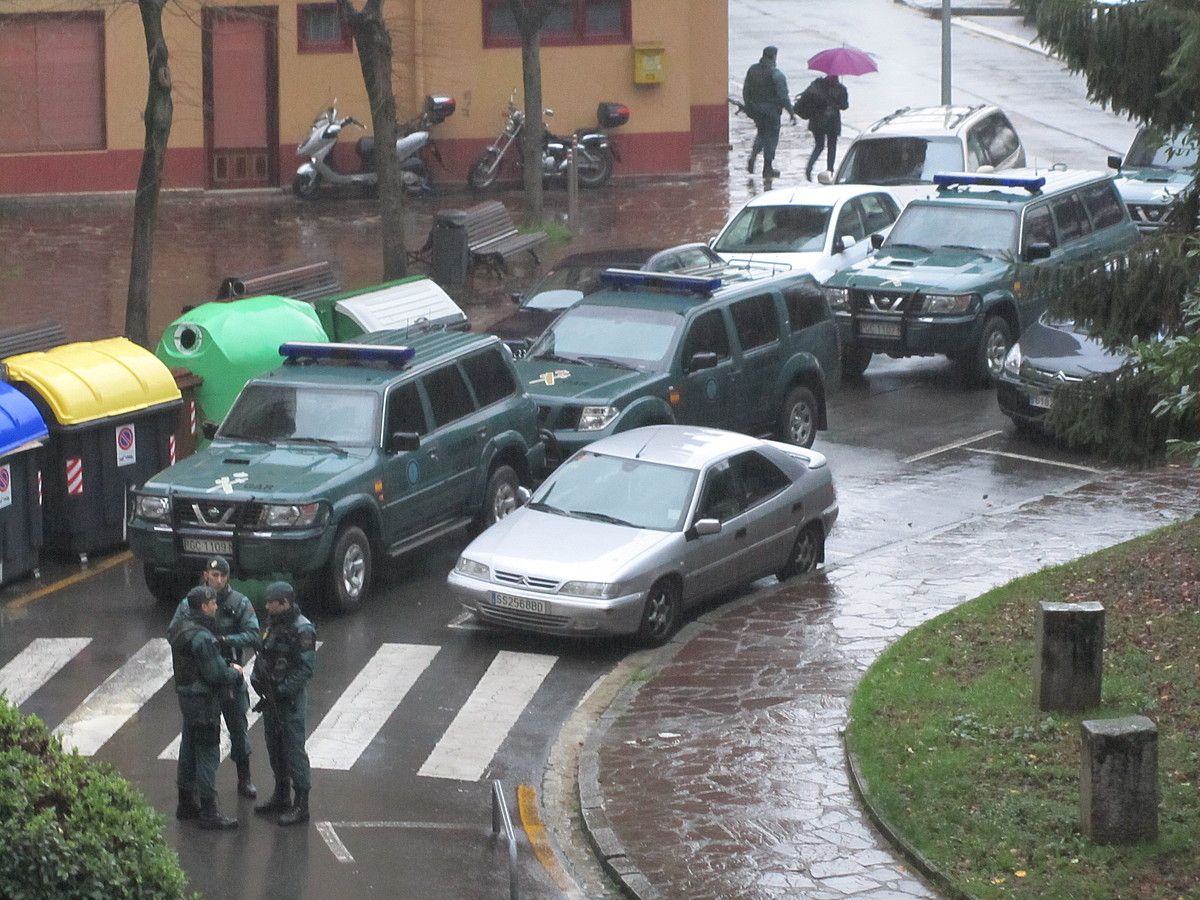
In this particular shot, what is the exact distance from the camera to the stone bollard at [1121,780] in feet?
33.6

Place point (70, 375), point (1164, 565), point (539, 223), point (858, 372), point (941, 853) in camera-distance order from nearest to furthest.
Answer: point (941, 853)
point (1164, 565)
point (70, 375)
point (858, 372)
point (539, 223)

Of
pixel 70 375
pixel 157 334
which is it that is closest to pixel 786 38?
pixel 157 334

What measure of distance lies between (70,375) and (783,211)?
10648 millimetres

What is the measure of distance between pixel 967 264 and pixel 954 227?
2.70 ft

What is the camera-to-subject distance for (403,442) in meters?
15.8

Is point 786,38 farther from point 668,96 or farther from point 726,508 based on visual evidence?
point 726,508

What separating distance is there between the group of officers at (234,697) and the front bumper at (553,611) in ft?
9.85

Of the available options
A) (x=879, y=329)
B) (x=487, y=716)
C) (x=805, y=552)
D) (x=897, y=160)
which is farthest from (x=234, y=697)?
(x=897, y=160)

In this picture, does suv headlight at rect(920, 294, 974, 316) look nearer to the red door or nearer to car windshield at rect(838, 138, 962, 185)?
car windshield at rect(838, 138, 962, 185)

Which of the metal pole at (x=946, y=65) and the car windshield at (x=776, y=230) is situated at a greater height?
the metal pole at (x=946, y=65)

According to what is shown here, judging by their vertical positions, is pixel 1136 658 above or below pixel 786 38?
below

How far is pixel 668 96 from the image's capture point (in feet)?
112

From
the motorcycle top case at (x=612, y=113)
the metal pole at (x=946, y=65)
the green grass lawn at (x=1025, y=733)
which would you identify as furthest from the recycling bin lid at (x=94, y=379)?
the metal pole at (x=946, y=65)

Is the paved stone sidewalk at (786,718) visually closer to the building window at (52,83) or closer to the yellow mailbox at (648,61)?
the yellow mailbox at (648,61)
